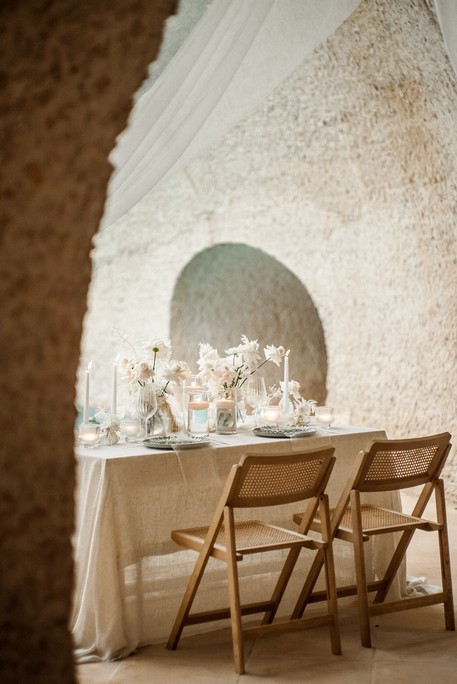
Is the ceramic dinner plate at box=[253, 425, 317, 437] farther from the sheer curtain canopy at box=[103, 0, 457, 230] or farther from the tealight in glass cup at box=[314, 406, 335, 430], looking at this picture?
the sheer curtain canopy at box=[103, 0, 457, 230]

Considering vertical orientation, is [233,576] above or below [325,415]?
below

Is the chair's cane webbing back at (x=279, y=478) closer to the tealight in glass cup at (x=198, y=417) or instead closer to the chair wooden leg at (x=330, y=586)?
the chair wooden leg at (x=330, y=586)

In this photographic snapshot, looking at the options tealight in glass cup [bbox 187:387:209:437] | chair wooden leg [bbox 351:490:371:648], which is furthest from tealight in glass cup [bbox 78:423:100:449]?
chair wooden leg [bbox 351:490:371:648]

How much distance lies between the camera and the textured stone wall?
3.24ft

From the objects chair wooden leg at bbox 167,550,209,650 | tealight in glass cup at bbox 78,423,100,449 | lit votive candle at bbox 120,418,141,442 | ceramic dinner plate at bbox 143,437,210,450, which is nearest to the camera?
chair wooden leg at bbox 167,550,209,650

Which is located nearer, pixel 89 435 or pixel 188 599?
pixel 188 599

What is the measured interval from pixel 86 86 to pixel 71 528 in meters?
0.57

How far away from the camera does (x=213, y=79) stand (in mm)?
3848

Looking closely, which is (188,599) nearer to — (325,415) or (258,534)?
(258,534)

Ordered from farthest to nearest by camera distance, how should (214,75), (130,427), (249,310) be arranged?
(249,310) → (214,75) → (130,427)

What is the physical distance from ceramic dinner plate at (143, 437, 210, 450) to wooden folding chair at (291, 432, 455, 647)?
52 cm

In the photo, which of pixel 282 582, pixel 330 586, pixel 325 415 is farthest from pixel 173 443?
pixel 325 415

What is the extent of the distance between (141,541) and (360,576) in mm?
853

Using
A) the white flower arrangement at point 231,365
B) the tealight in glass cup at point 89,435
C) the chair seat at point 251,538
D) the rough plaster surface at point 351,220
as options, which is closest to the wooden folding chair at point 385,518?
the chair seat at point 251,538
